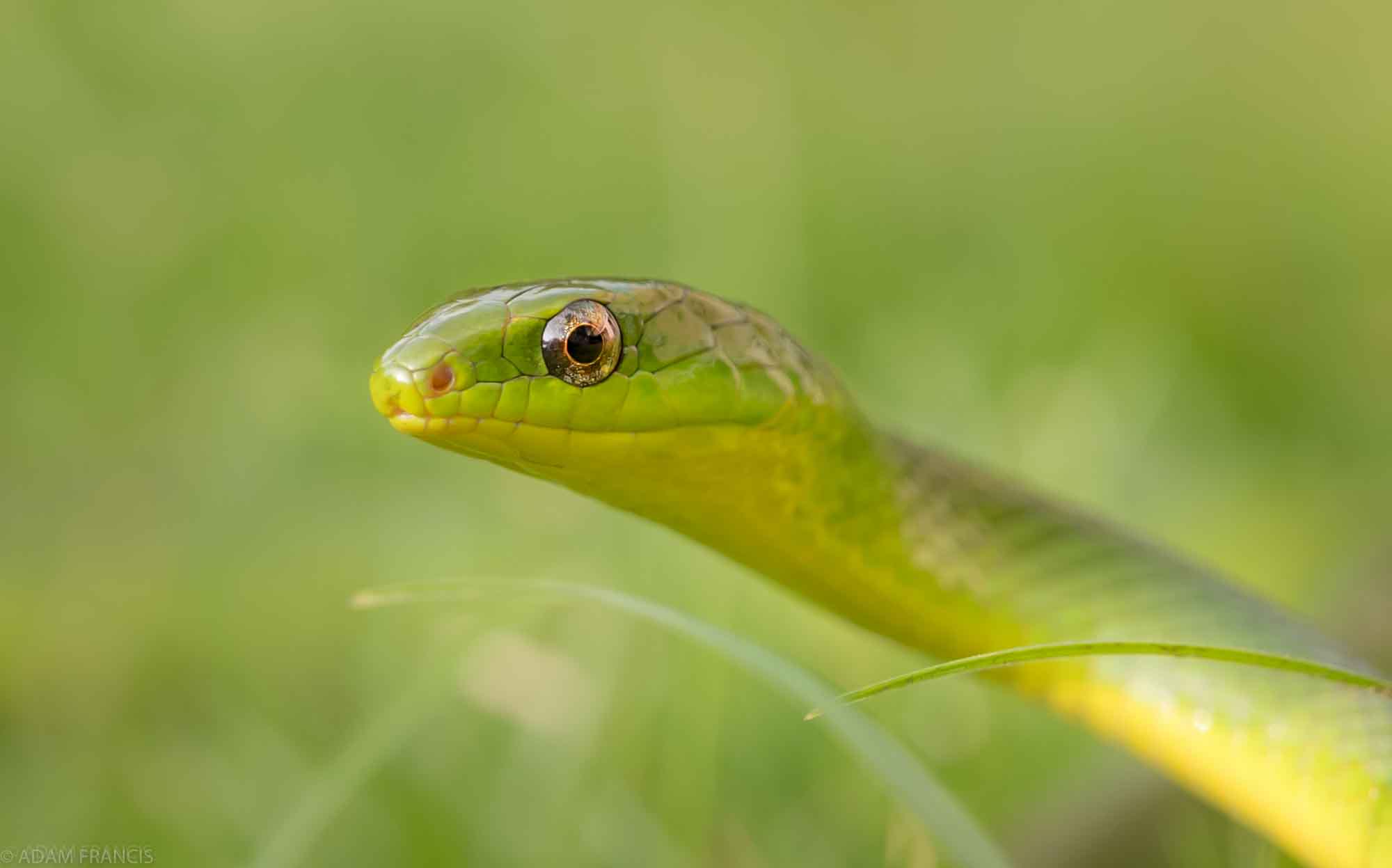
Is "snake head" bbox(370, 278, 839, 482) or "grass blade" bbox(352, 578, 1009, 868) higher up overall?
"snake head" bbox(370, 278, 839, 482)

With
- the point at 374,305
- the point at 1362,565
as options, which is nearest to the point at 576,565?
the point at 1362,565

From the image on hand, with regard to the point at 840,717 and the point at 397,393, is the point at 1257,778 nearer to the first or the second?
the point at 840,717

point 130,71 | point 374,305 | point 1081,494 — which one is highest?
point 130,71

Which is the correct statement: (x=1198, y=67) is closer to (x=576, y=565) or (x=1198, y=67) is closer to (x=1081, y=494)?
(x=1081, y=494)

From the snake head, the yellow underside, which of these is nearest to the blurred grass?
the yellow underside

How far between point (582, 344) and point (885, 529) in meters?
0.64

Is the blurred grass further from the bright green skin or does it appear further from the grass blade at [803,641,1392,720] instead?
the grass blade at [803,641,1392,720]

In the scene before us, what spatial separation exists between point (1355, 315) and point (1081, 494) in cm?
235

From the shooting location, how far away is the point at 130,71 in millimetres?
7512

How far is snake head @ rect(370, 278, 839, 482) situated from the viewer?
7.71 ft

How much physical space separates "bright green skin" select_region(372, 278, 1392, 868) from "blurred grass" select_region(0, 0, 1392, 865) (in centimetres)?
46

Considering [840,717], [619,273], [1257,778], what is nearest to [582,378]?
[840,717]

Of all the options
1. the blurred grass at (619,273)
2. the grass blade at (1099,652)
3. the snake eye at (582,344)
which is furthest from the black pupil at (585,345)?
the grass blade at (1099,652)

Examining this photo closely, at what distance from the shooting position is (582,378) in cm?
245
